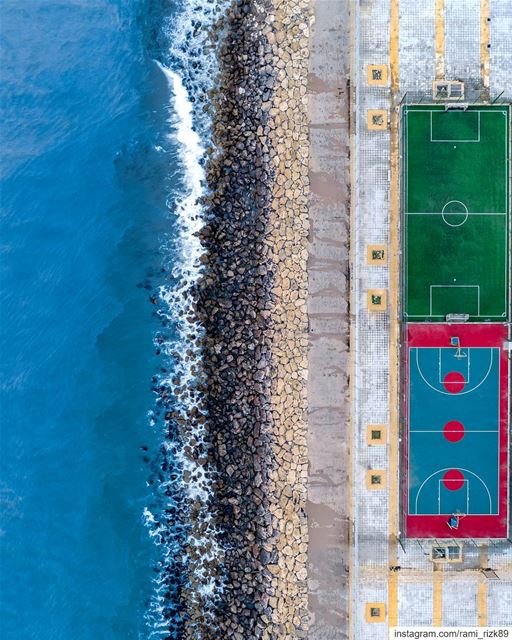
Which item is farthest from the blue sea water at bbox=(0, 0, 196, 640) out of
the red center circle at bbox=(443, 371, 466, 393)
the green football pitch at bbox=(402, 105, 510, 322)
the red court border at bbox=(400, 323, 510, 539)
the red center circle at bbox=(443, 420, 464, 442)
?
the red center circle at bbox=(443, 371, 466, 393)

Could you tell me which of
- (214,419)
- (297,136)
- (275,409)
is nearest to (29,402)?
(214,419)

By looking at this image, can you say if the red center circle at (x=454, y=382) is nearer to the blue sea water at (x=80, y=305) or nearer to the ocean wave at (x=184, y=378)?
the ocean wave at (x=184, y=378)

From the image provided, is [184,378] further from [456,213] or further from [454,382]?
[456,213]

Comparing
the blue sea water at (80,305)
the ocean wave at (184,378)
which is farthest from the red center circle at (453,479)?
the blue sea water at (80,305)

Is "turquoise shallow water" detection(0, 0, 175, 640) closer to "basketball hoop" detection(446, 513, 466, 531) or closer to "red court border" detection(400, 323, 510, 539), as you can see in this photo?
"red court border" detection(400, 323, 510, 539)

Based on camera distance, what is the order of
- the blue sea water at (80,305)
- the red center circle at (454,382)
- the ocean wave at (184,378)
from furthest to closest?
the blue sea water at (80,305)
the ocean wave at (184,378)
the red center circle at (454,382)

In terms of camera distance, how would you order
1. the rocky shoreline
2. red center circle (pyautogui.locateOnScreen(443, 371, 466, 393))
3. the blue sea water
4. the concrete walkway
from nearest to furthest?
1. red center circle (pyautogui.locateOnScreen(443, 371, 466, 393))
2. the concrete walkway
3. the rocky shoreline
4. the blue sea water

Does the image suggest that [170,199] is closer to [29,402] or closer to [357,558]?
[29,402]
